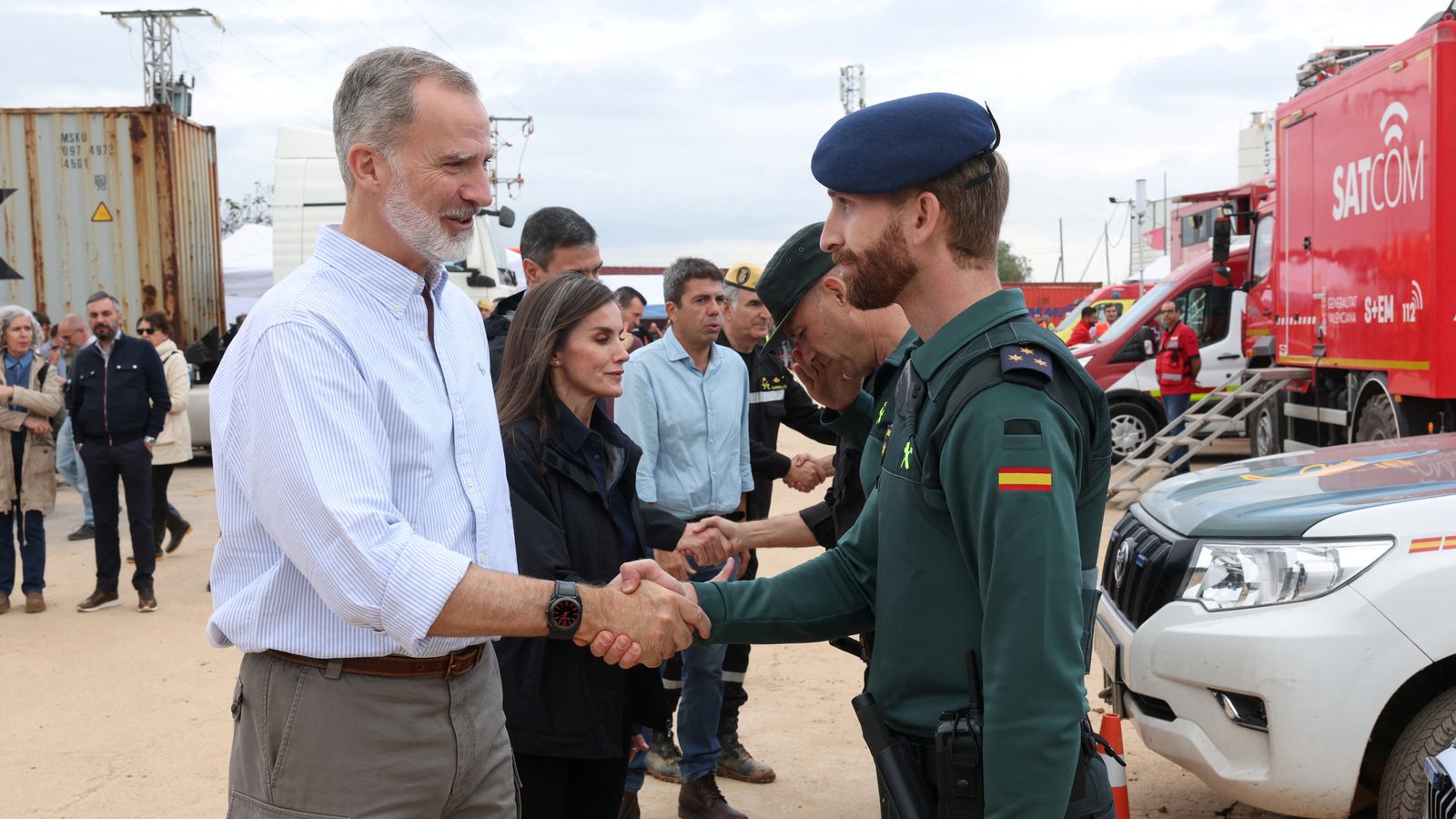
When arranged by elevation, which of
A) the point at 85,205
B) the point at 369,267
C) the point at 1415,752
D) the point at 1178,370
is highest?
the point at 85,205

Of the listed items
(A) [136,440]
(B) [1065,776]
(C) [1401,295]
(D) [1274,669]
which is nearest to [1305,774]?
(D) [1274,669]

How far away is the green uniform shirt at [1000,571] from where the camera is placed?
67.8 inches

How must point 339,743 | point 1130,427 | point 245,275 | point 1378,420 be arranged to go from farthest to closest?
point 245,275 < point 1130,427 < point 1378,420 < point 339,743

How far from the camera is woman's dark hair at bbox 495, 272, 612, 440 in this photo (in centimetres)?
338

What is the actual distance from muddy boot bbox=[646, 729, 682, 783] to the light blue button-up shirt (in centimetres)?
103

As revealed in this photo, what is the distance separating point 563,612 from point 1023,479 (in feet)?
2.99

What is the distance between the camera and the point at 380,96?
2.21 meters

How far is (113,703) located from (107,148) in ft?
26.7

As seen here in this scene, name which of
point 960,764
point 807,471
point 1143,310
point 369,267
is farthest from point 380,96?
point 1143,310

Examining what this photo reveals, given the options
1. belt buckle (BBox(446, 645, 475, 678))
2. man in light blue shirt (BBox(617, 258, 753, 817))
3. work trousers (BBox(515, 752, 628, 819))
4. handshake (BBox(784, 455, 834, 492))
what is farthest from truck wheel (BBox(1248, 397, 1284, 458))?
belt buckle (BBox(446, 645, 475, 678))

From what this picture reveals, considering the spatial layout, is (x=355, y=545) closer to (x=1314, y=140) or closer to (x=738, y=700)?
(x=738, y=700)

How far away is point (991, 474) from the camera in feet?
5.68

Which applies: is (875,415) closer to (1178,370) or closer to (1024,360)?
(1024,360)

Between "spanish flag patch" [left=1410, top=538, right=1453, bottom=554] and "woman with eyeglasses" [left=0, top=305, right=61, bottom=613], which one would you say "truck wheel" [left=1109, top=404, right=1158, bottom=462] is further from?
"spanish flag patch" [left=1410, top=538, right=1453, bottom=554]
